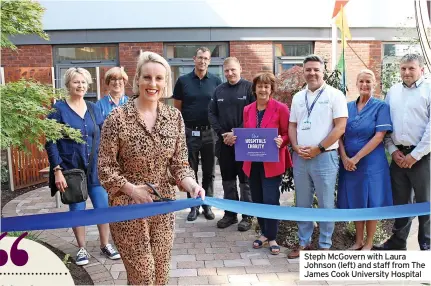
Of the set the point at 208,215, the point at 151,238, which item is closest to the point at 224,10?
the point at 208,215

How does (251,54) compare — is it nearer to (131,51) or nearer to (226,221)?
(131,51)

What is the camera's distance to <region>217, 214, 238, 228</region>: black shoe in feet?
17.5

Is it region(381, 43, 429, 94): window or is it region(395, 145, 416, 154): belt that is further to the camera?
region(381, 43, 429, 94): window

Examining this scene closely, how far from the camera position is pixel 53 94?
3.46 m

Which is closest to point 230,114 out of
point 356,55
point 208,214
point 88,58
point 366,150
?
point 208,214

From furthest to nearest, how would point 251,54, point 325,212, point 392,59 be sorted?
point 392,59
point 251,54
point 325,212

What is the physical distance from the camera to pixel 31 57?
9625mm

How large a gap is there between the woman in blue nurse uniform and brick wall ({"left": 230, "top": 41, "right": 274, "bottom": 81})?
583 centimetres

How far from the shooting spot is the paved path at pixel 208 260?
3.90 meters

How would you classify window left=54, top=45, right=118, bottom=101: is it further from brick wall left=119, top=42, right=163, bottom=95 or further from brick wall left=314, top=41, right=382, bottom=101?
brick wall left=314, top=41, right=382, bottom=101

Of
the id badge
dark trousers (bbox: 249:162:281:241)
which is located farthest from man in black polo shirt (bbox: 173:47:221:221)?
the id badge

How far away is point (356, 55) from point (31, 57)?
7.94m

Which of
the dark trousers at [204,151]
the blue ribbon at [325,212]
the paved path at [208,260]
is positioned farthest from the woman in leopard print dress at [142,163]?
the dark trousers at [204,151]

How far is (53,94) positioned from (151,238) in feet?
5.32
